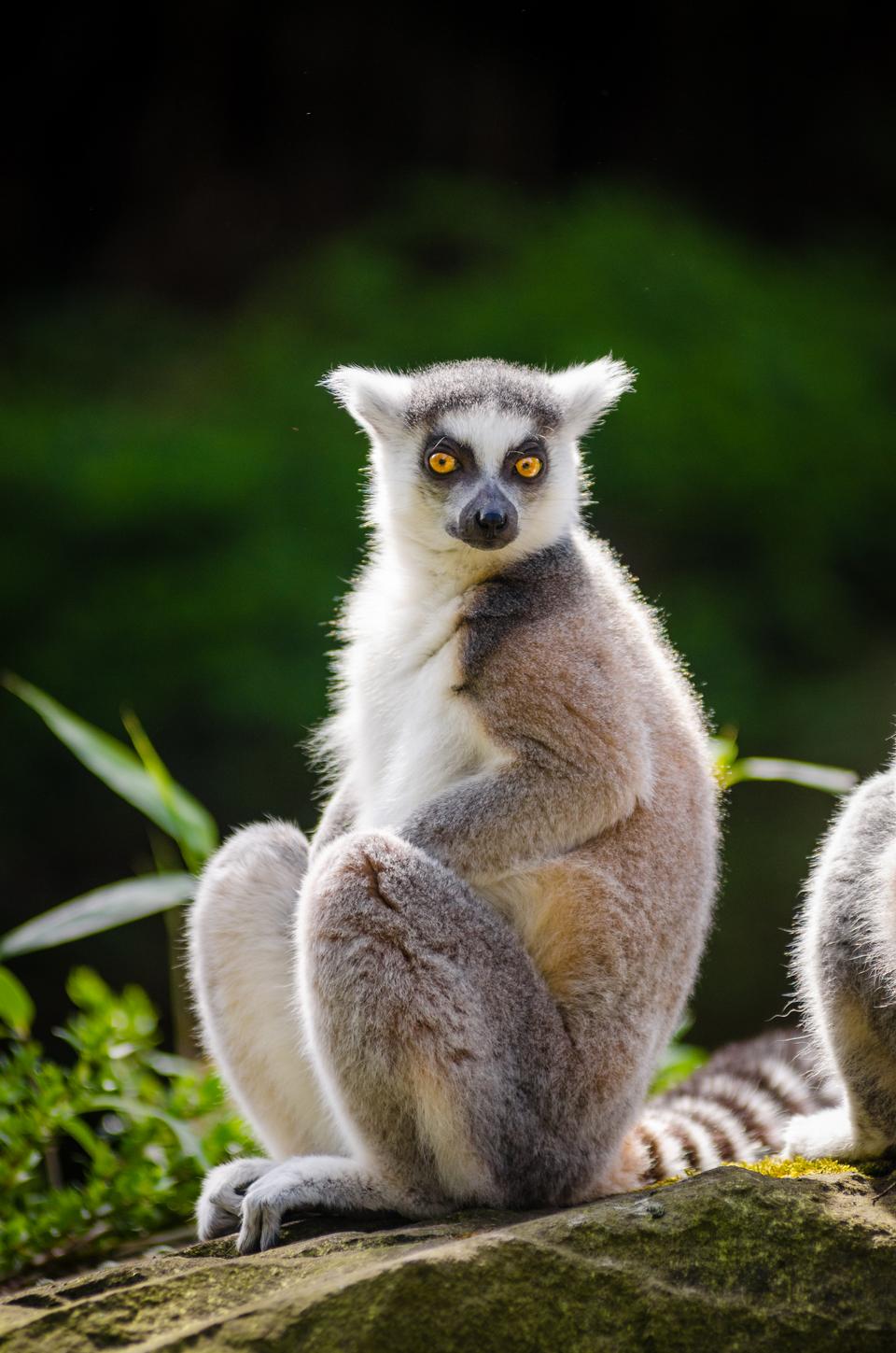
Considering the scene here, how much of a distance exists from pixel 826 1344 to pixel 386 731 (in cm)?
161

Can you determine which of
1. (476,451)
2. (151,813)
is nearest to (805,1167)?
(476,451)

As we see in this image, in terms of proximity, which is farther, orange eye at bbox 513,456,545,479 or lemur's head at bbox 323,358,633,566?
orange eye at bbox 513,456,545,479

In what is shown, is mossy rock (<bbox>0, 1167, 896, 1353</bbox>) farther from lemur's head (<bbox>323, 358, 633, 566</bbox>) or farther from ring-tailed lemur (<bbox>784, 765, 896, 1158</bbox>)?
lemur's head (<bbox>323, 358, 633, 566</bbox>)

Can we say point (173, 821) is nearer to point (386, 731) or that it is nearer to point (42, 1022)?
point (386, 731)

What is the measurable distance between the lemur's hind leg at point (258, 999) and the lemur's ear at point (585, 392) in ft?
4.48

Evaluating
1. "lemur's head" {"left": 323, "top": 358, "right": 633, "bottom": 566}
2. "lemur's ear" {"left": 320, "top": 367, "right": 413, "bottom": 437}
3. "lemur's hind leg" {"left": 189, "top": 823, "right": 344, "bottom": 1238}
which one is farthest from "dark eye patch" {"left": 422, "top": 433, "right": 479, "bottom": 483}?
"lemur's hind leg" {"left": 189, "top": 823, "right": 344, "bottom": 1238}

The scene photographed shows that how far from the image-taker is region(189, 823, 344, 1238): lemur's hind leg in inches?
133

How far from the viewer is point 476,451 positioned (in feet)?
11.9

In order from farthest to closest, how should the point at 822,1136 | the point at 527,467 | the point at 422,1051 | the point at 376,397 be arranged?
1. the point at 376,397
2. the point at 527,467
3. the point at 822,1136
4. the point at 422,1051

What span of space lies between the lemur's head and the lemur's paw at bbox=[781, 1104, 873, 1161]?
1442 millimetres

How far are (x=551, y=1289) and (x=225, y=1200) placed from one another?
1.03m

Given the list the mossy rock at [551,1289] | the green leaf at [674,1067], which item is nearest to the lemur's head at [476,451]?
the mossy rock at [551,1289]

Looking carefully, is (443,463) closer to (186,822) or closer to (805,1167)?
(186,822)

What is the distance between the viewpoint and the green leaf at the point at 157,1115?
4.06 metres
